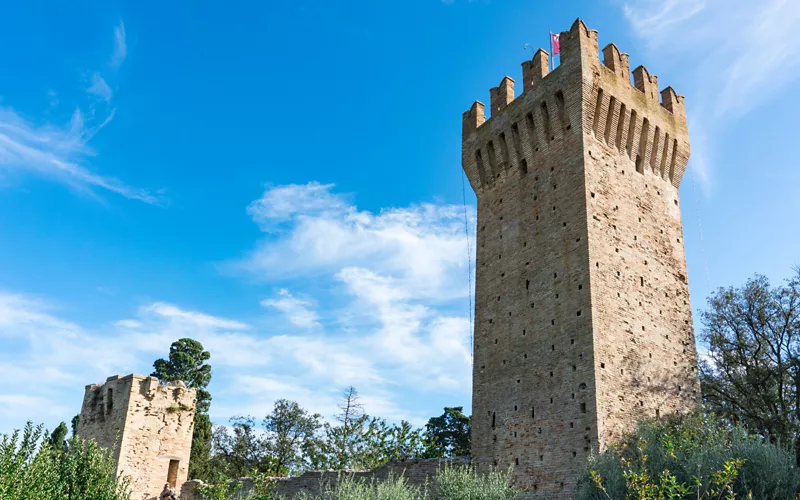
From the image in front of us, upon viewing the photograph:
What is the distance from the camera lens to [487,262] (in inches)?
763

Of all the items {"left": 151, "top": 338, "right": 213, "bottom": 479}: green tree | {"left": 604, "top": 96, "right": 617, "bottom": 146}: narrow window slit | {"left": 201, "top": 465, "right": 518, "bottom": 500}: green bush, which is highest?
{"left": 604, "top": 96, "right": 617, "bottom": 146}: narrow window slit

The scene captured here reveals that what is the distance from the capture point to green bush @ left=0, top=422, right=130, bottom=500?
8.00 meters

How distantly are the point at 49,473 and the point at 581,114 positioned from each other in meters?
14.7

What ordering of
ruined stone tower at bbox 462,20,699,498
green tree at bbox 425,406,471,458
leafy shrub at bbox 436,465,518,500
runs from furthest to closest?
green tree at bbox 425,406,471,458 < ruined stone tower at bbox 462,20,699,498 < leafy shrub at bbox 436,465,518,500

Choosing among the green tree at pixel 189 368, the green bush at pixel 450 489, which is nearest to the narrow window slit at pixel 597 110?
the green bush at pixel 450 489

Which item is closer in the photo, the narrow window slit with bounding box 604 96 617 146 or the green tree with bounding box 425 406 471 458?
the narrow window slit with bounding box 604 96 617 146

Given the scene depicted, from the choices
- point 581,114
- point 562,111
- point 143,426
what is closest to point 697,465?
point 581,114

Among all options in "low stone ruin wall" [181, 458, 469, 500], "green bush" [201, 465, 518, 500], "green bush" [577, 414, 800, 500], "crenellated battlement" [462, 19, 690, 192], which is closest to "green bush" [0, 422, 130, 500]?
"green bush" [201, 465, 518, 500]

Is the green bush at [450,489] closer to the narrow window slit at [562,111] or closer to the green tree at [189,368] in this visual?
the narrow window slit at [562,111]

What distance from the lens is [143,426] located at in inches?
763

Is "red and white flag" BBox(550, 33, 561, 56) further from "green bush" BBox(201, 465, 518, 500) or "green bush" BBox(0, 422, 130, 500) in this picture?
"green bush" BBox(0, 422, 130, 500)

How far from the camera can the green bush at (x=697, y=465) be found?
11.7 meters

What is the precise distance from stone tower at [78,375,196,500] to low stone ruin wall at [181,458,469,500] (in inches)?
46.5

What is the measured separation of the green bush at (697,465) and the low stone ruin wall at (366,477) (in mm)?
4141
